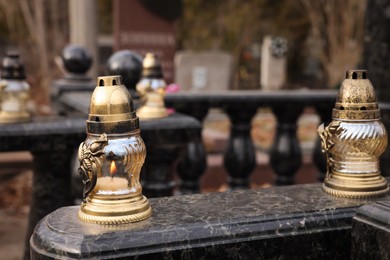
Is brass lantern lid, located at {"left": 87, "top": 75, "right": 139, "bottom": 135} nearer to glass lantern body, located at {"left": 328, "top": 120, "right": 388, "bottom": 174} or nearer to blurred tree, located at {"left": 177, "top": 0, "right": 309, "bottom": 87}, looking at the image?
glass lantern body, located at {"left": 328, "top": 120, "right": 388, "bottom": 174}

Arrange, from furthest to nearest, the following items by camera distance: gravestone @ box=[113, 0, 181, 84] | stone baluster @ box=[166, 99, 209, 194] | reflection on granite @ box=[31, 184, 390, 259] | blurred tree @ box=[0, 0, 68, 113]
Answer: blurred tree @ box=[0, 0, 68, 113] → gravestone @ box=[113, 0, 181, 84] → stone baluster @ box=[166, 99, 209, 194] → reflection on granite @ box=[31, 184, 390, 259]

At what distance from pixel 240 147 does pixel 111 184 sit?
264 centimetres

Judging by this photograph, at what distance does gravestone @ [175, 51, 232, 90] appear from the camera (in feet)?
47.9

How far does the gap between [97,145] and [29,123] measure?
4.38ft

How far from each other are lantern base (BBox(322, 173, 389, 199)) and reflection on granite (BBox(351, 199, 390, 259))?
16 centimetres

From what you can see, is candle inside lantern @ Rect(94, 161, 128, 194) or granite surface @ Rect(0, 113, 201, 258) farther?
granite surface @ Rect(0, 113, 201, 258)

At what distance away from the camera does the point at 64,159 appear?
2.82 m

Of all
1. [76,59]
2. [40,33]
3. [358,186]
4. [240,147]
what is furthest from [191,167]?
[40,33]

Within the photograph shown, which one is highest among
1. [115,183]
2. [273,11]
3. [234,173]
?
[273,11]

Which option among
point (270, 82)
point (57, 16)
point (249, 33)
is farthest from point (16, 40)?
point (270, 82)

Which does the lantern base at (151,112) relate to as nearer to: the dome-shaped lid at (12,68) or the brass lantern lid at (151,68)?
the brass lantern lid at (151,68)

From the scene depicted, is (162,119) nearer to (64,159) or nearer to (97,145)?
(64,159)

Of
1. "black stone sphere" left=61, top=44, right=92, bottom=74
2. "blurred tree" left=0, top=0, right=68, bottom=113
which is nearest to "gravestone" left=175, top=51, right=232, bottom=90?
"blurred tree" left=0, top=0, right=68, bottom=113

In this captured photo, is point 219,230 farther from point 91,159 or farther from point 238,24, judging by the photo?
point 238,24
